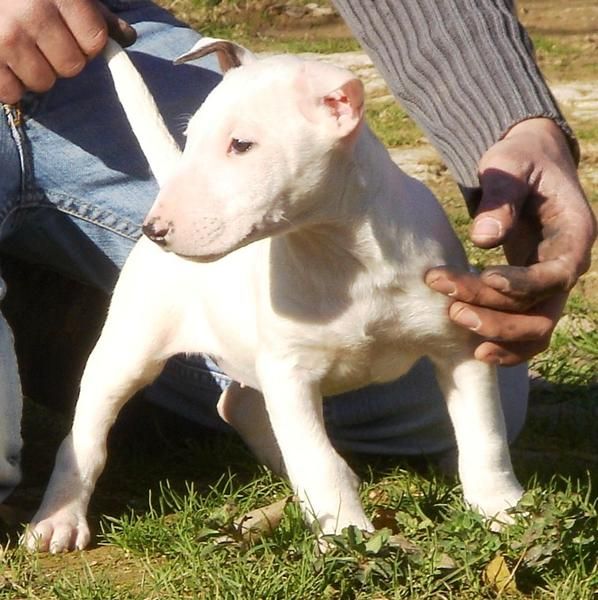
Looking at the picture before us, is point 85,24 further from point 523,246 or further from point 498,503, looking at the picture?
point 498,503

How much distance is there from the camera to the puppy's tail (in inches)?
109

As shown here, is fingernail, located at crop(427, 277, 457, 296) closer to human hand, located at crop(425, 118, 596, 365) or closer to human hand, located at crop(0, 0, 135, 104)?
human hand, located at crop(425, 118, 596, 365)

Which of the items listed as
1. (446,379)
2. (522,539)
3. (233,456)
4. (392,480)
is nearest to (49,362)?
(233,456)

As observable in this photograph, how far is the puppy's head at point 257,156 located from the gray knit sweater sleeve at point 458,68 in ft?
1.58

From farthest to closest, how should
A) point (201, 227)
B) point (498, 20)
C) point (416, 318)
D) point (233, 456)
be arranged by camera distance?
point (233, 456)
point (498, 20)
point (416, 318)
point (201, 227)

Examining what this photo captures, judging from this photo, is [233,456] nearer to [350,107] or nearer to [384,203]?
[384,203]

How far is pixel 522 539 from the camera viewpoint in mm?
2482

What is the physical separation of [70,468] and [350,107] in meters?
1.07

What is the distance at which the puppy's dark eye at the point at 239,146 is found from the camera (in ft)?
7.39

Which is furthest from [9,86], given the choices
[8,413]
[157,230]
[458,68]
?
[458,68]

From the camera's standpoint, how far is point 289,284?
253cm

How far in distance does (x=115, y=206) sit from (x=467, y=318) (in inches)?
44.8

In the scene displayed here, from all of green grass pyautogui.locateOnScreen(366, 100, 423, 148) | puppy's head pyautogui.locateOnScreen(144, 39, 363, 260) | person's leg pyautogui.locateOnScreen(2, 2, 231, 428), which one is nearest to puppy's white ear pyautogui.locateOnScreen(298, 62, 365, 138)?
puppy's head pyautogui.locateOnScreen(144, 39, 363, 260)

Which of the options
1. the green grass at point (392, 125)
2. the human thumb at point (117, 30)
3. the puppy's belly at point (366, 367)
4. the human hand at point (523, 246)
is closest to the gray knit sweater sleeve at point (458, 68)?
the human hand at point (523, 246)
